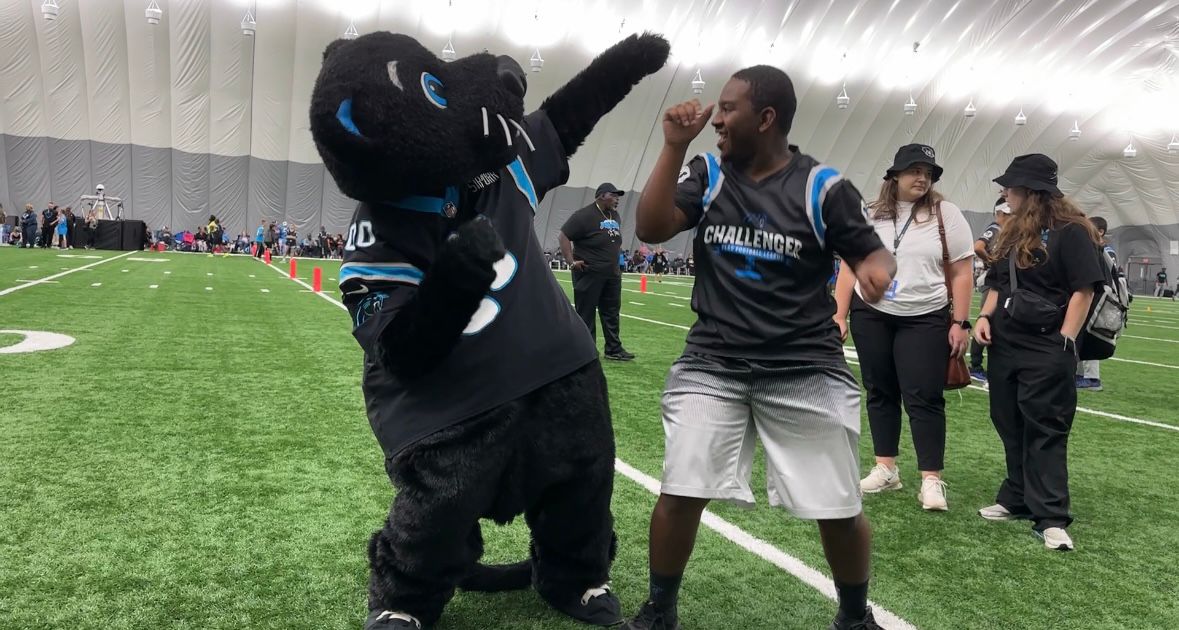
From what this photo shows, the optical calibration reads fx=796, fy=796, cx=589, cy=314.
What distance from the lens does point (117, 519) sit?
3.42 meters

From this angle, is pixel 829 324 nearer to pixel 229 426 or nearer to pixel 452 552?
pixel 452 552

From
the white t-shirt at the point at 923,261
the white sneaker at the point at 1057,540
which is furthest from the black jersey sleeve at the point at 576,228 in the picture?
the white sneaker at the point at 1057,540

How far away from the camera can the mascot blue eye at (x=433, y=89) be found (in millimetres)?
2193

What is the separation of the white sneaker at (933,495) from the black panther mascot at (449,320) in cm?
241

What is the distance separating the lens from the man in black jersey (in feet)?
7.61

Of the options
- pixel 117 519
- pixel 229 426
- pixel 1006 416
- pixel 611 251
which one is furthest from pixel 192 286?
pixel 1006 416

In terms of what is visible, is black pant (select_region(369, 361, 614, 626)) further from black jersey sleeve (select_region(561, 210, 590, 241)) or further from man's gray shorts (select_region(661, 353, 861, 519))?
black jersey sleeve (select_region(561, 210, 590, 241))

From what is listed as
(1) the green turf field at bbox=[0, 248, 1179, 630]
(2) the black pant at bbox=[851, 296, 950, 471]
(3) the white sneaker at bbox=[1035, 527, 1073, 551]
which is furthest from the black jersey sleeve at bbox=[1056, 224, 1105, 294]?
(1) the green turf field at bbox=[0, 248, 1179, 630]

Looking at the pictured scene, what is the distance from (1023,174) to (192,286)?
1600 centimetres

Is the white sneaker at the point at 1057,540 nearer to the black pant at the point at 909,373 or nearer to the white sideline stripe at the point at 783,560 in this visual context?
the black pant at the point at 909,373

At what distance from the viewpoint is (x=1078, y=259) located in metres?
3.79

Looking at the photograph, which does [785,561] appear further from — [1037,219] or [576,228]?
[576,228]

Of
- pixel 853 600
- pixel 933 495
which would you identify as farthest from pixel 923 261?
pixel 853 600

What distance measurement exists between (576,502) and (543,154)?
1131 mm
